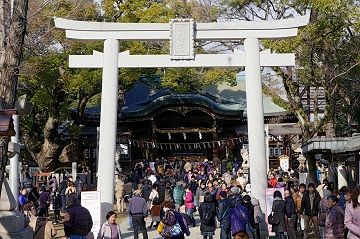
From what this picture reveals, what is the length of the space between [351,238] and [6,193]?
6966 mm

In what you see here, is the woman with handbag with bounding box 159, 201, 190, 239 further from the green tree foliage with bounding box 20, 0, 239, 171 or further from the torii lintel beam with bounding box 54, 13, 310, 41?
the green tree foliage with bounding box 20, 0, 239, 171

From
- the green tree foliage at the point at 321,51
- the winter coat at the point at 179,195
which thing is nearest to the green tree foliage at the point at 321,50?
the green tree foliage at the point at 321,51

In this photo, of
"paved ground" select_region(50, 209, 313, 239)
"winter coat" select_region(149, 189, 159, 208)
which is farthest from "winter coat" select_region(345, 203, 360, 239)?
"winter coat" select_region(149, 189, 159, 208)

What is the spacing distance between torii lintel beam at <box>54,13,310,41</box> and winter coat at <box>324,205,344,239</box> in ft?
26.9

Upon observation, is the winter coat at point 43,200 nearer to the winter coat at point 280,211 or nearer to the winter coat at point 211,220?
the winter coat at point 211,220

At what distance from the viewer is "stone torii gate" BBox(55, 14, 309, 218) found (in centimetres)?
1678

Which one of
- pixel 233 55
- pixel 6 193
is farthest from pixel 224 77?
pixel 6 193

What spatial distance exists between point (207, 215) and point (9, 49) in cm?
680

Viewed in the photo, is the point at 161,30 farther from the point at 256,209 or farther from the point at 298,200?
the point at 298,200

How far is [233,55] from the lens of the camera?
57.0 ft

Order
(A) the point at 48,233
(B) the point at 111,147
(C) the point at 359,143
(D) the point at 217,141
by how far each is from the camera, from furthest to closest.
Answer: (D) the point at 217,141 < (B) the point at 111,147 < (C) the point at 359,143 < (A) the point at 48,233

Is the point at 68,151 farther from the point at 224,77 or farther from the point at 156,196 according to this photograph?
the point at 156,196

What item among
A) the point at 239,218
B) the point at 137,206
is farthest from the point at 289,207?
the point at 137,206

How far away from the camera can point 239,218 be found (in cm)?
1083
